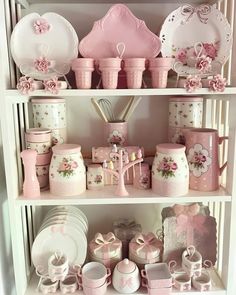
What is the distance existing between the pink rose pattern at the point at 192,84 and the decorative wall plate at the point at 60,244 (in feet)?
1.73

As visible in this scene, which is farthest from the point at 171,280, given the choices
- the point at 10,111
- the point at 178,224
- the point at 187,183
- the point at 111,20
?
the point at 111,20

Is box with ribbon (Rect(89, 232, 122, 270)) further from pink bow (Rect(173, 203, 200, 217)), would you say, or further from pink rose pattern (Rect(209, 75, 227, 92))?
pink rose pattern (Rect(209, 75, 227, 92))

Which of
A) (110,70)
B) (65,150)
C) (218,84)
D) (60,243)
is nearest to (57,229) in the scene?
(60,243)

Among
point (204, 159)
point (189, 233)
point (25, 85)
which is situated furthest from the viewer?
point (189, 233)

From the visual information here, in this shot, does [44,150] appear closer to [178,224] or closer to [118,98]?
[118,98]

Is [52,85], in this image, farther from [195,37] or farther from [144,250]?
[144,250]

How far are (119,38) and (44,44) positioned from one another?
0.71 feet

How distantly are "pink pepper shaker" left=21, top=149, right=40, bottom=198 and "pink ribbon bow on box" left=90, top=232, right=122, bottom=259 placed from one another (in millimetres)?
245

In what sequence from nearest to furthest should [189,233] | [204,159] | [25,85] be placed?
[25,85]
[204,159]
[189,233]

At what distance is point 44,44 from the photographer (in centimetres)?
96

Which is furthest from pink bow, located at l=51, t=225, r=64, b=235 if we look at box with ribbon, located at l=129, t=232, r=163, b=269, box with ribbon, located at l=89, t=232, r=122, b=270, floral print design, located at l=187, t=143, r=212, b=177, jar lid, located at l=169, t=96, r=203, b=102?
jar lid, located at l=169, t=96, r=203, b=102

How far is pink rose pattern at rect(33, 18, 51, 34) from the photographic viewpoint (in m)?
0.94

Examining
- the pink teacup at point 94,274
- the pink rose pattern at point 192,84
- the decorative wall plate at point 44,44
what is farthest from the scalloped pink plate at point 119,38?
the pink teacup at point 94,274

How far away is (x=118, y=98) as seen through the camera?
1.13 metres
